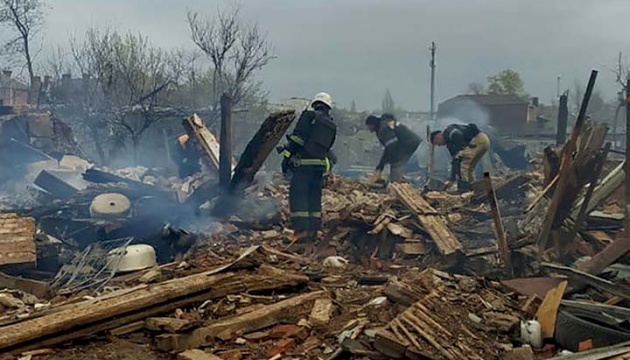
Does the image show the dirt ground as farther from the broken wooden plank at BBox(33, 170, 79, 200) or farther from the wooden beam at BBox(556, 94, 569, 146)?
the wooden beam at BBox(556, 94, 569, 146)

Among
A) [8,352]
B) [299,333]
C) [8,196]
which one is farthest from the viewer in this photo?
[8,196]

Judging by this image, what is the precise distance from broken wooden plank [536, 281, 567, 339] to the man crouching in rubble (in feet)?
15.2

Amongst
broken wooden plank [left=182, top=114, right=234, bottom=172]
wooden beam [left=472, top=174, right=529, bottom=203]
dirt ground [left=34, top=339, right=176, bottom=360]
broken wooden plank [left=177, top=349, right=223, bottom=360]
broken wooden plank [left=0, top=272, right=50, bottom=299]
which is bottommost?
broken wooden plank [left=0, top=272, right=50, bottom=299]

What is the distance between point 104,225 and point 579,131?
635cm

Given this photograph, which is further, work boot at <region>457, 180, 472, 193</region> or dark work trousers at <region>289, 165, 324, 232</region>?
work boot at <region>457, 180, 472, 193</region>

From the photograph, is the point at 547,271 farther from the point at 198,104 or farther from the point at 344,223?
the point at 198,104

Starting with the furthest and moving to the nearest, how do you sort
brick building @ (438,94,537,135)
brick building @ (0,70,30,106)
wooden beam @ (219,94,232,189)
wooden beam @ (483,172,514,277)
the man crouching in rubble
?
brick building @ (438,94,537,135), brick building @ (0,70,30,106), wooden beam @ (219,94,232,189), the man crouching in rubble, wooden beam @ (483,172,514,277)

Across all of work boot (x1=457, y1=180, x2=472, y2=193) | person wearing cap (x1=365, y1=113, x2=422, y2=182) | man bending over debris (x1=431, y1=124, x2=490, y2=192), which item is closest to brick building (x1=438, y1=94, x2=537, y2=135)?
person wearing cap (x1=365, y1=113, x2=422, y2=182)

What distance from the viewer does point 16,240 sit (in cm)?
682

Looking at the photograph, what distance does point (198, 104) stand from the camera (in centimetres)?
2511

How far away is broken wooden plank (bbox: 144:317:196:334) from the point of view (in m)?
4.15

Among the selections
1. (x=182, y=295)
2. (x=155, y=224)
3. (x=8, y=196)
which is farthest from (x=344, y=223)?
(x=8, y=196)

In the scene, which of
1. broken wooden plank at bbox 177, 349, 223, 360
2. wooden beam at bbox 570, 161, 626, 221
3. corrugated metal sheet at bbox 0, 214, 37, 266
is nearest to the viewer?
broken wooden plank at bbox 177, 349, 223, 360

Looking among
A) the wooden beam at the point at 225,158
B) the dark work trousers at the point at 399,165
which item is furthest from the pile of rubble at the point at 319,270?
the dark work trousers at the point at 399,165
